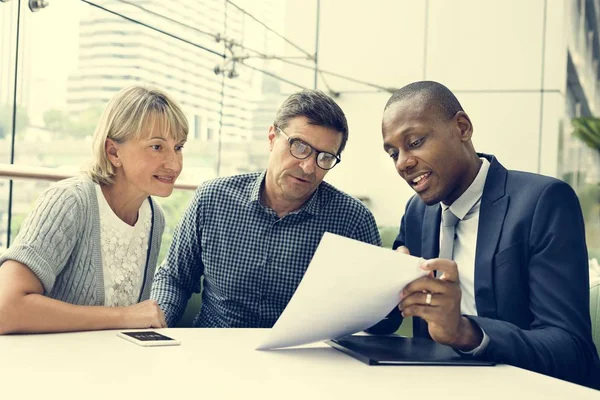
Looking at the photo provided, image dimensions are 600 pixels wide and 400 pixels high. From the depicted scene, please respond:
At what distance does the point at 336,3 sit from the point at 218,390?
5072 mm

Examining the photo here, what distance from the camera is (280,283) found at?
2217 mm

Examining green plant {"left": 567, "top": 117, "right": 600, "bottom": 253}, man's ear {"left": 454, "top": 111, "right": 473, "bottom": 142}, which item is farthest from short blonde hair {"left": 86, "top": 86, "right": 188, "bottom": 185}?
green plant {"left": 567, "top": 117, "right": 600, "bottom": 253}

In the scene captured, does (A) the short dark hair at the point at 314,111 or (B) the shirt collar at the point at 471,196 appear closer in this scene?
(B) the shirt collar at the point at 471,196

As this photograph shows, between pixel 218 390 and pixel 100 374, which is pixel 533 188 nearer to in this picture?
pixel 218 390

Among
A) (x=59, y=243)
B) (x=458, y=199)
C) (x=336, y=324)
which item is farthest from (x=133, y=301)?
(x=458, y=199)

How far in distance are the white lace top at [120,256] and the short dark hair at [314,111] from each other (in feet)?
1.76

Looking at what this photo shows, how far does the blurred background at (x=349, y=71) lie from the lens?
10.6ft

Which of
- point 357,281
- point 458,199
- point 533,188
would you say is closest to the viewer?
point 357,281

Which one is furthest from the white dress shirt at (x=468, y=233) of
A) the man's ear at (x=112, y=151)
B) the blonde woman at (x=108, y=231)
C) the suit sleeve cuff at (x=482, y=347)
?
the man's ear at (x=112, y=151)

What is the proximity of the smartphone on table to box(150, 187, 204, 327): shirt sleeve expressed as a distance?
0.65m

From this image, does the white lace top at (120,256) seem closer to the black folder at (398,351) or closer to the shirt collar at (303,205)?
the shirt collar at (303,205)

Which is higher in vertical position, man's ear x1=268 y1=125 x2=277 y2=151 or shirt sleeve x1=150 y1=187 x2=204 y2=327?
man's ear x1=268 y1=125 x2=277 y2=151

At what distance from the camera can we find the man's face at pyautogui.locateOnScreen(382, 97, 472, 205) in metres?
1.83

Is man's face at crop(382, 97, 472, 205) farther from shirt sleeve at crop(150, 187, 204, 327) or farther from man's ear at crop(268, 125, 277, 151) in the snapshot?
shirt sleeve at crop(150, 187, 204, 327)
